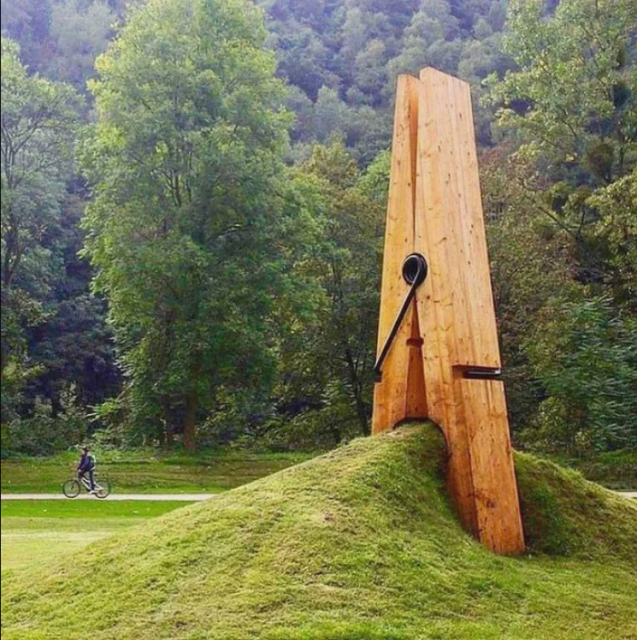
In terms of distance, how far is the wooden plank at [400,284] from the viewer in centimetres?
503

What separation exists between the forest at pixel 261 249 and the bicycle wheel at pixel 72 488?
0.99m

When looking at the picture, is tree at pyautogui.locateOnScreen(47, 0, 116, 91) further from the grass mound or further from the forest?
the grass mound

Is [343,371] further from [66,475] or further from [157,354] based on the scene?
[66,475]

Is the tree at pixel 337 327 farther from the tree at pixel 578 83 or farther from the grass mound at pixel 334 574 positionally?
the grass mound at pixel 334 574

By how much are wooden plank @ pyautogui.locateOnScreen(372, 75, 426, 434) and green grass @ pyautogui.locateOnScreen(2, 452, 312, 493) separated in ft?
17.5

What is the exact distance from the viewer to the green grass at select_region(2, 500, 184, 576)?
4894 millimetres

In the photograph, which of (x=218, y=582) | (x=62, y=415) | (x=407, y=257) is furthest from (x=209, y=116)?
(x=218, y=582)

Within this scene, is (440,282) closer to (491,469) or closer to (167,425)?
(491,469)

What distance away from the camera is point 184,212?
14164 mm

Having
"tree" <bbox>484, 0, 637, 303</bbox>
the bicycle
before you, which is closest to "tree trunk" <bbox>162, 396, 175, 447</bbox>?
the bicycle

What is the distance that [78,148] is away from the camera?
13.6m

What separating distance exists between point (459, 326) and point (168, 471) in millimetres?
7998

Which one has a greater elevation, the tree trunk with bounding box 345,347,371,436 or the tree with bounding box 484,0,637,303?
the tree with bounding box 484,0,637,303

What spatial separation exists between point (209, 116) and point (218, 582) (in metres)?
11.9
